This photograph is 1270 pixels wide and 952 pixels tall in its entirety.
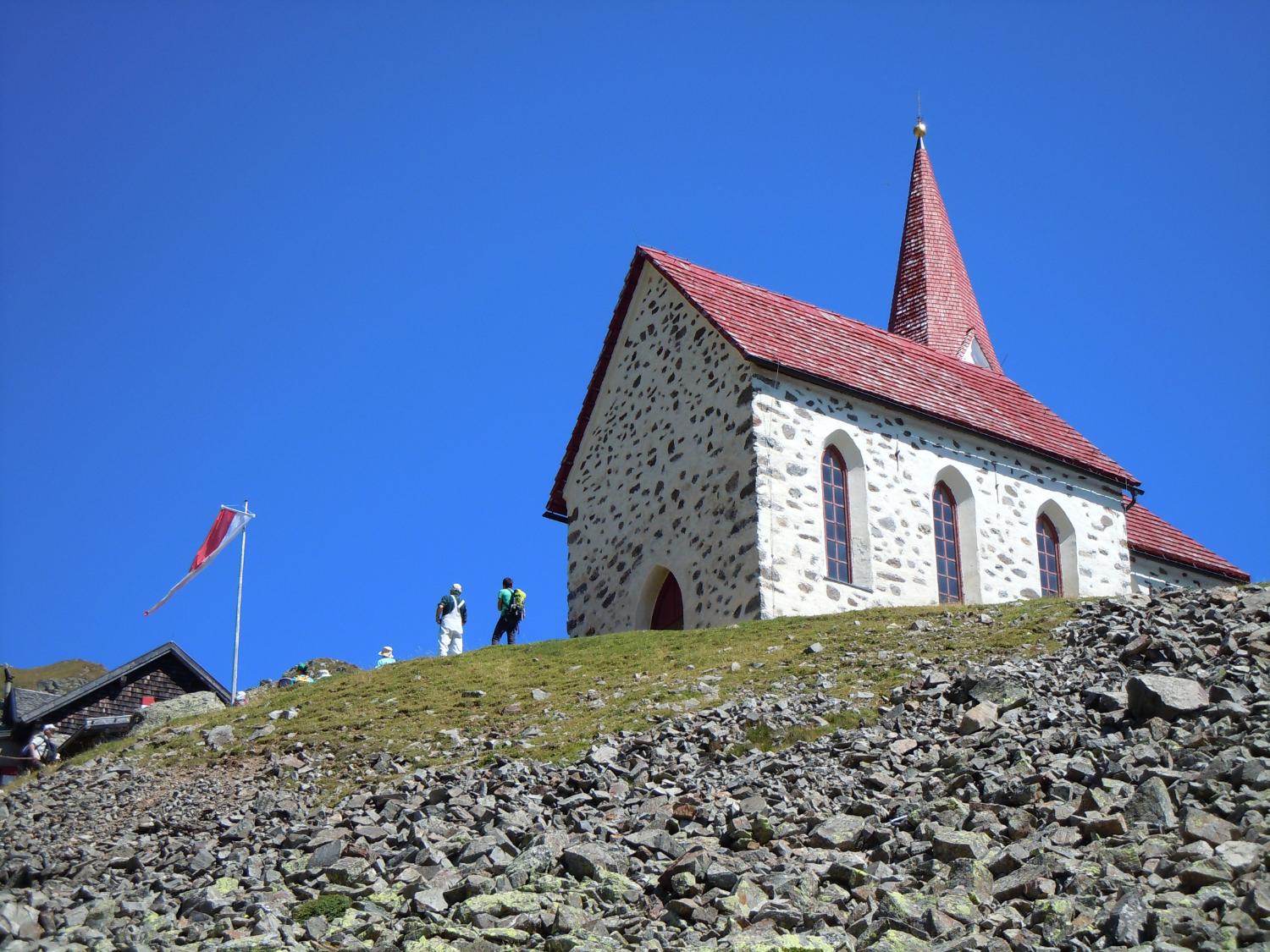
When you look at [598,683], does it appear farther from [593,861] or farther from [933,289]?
[933,289]

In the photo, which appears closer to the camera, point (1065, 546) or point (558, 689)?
point (558, 689)

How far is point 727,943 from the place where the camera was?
12961mm

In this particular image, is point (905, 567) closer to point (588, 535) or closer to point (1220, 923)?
point (588, 535)

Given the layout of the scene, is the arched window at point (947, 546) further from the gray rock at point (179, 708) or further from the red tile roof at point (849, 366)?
the gray rock at point (179, 708)

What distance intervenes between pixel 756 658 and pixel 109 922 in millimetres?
10431

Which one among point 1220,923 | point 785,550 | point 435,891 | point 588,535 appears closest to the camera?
point 1220,923

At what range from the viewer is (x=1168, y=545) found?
1433 inches

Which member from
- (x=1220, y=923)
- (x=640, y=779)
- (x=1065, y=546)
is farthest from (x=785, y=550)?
(x=1220, y=923)

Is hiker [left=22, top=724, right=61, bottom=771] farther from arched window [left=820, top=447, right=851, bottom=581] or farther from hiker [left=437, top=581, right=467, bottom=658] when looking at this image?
arched window [left=820, top=447, right=851, bottom=581]

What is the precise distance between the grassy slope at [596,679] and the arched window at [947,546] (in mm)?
4562

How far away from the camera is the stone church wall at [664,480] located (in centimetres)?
2859

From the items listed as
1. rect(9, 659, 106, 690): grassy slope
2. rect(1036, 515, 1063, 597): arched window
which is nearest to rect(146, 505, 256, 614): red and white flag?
rect(1036, 515, 1063, 597): arched window

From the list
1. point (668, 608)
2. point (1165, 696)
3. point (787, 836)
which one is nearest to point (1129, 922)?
point (787, 836)

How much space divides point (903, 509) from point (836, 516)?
160 cm
